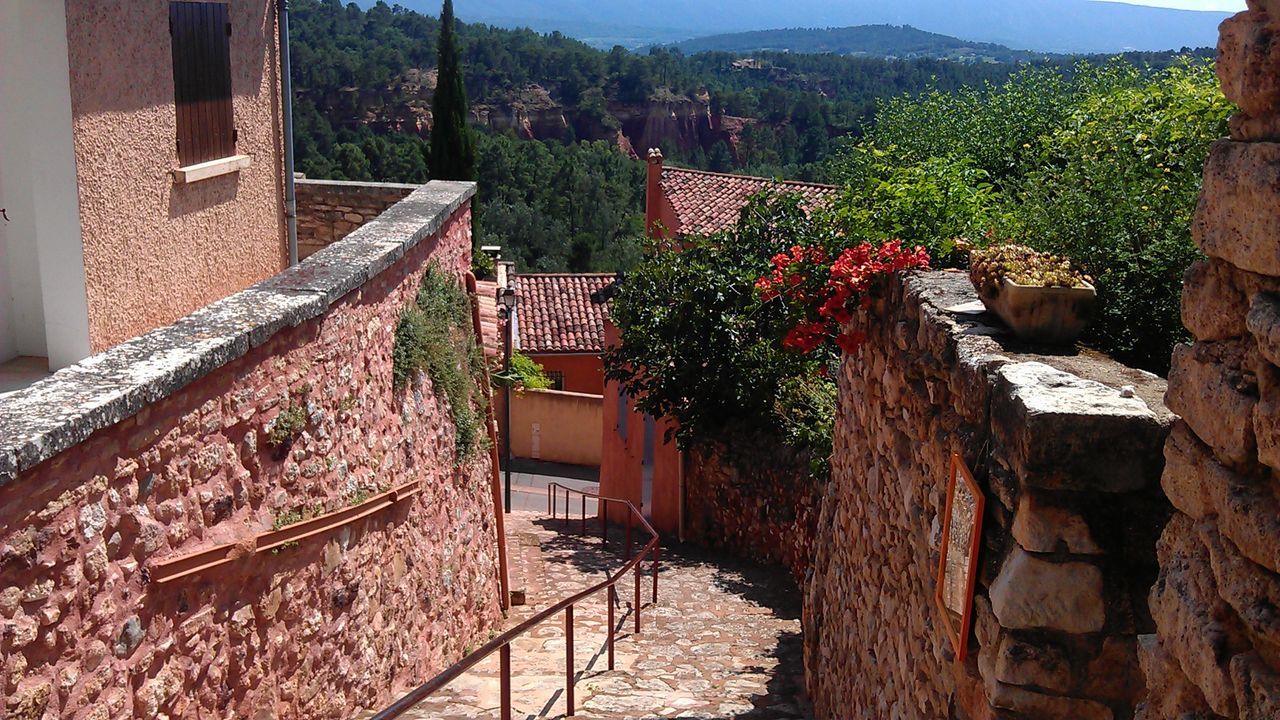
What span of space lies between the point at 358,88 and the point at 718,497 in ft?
121

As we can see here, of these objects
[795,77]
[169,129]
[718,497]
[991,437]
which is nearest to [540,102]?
[795,77]

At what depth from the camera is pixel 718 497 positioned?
14820mm

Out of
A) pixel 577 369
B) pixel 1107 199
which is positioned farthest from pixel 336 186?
pixel 577 369

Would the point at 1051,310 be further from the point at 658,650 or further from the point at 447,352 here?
the point at 658,650

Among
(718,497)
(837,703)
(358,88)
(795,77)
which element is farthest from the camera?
(795,77)

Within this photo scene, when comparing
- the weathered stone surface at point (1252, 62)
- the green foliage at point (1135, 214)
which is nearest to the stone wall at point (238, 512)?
the weathered stone surface at point (1252, 62)

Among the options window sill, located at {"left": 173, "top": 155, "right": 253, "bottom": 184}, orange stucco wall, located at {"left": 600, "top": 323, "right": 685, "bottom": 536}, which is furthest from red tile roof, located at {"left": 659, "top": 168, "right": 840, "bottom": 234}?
window sill, located at {"left": 173, "top": 155, "right": 253, "bottom": 184}

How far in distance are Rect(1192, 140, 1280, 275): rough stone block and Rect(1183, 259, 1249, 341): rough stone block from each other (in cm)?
5

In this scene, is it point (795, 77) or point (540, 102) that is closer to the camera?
point (540, 102)

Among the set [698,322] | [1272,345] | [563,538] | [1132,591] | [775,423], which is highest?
[1272,345]

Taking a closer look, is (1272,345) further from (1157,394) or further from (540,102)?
(540,102)

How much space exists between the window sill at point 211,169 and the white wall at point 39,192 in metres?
1.14

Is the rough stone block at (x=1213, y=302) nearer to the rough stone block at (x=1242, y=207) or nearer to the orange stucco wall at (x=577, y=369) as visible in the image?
the rough stone block at (x=1242, y=207)

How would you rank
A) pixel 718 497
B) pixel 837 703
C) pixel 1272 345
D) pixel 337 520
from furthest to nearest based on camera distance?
pixel 718 497
pixel 837 703
pixel 337 520
pixel 1272 345
